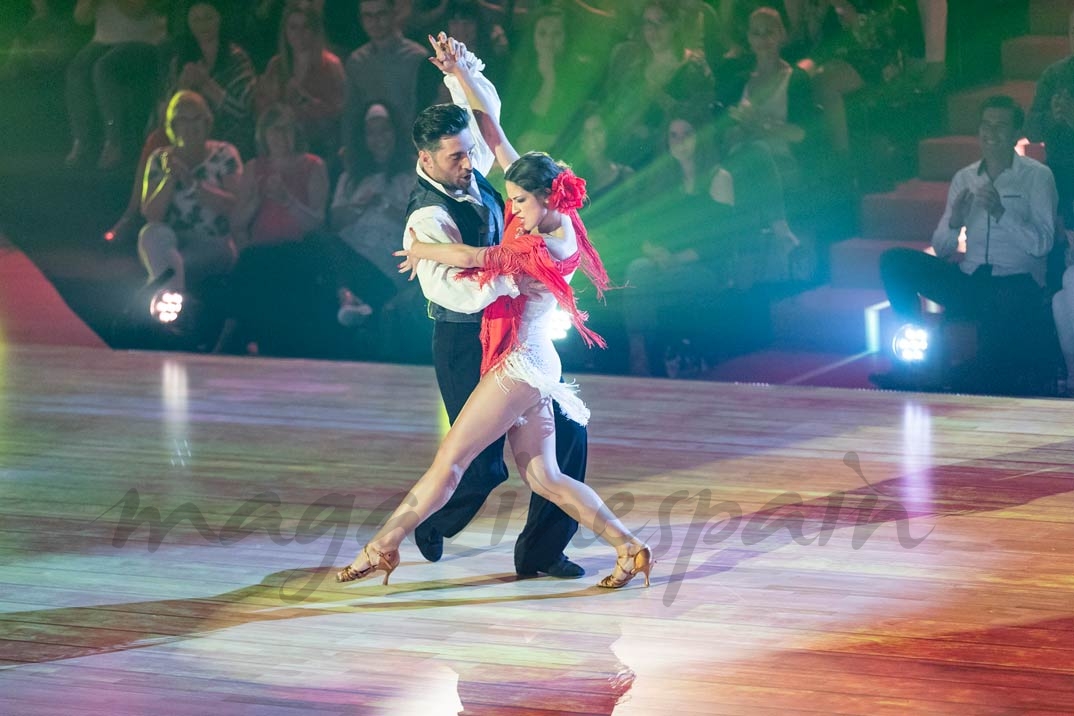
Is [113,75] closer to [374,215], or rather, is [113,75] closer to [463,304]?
[374,215]

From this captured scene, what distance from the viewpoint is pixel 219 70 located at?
27.0 ft

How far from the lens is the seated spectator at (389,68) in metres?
7.88

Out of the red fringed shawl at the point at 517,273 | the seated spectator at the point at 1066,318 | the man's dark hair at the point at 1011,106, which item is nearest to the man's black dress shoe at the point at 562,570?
the red fringed shawl at the point at 517,273

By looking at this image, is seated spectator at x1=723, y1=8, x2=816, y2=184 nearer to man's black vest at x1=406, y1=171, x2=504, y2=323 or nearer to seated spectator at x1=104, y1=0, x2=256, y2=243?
seated spectator at x1=104, y1=0, x2=256, y2=243

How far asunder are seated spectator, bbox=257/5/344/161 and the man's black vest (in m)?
3.94

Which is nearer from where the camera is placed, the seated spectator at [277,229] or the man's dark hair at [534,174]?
the man's dark hair at [534,174]

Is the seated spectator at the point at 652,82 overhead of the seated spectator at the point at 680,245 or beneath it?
overhead

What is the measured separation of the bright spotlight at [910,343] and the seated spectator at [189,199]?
360 cm

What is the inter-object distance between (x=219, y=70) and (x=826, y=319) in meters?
3.51

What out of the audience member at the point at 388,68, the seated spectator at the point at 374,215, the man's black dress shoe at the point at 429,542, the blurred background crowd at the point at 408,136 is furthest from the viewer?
the seated spectator at the point at 374,215

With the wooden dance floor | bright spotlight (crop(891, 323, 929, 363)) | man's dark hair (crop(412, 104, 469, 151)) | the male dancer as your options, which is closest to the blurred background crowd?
bright spotlight (crop(891, 323, 929, 363))

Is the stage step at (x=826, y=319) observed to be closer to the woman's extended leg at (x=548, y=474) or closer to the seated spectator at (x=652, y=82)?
the seated spectator at (x=652, y=82)

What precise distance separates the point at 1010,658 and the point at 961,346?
142 inches

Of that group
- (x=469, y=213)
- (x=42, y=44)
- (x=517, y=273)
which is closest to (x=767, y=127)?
(x=469, y=213)
